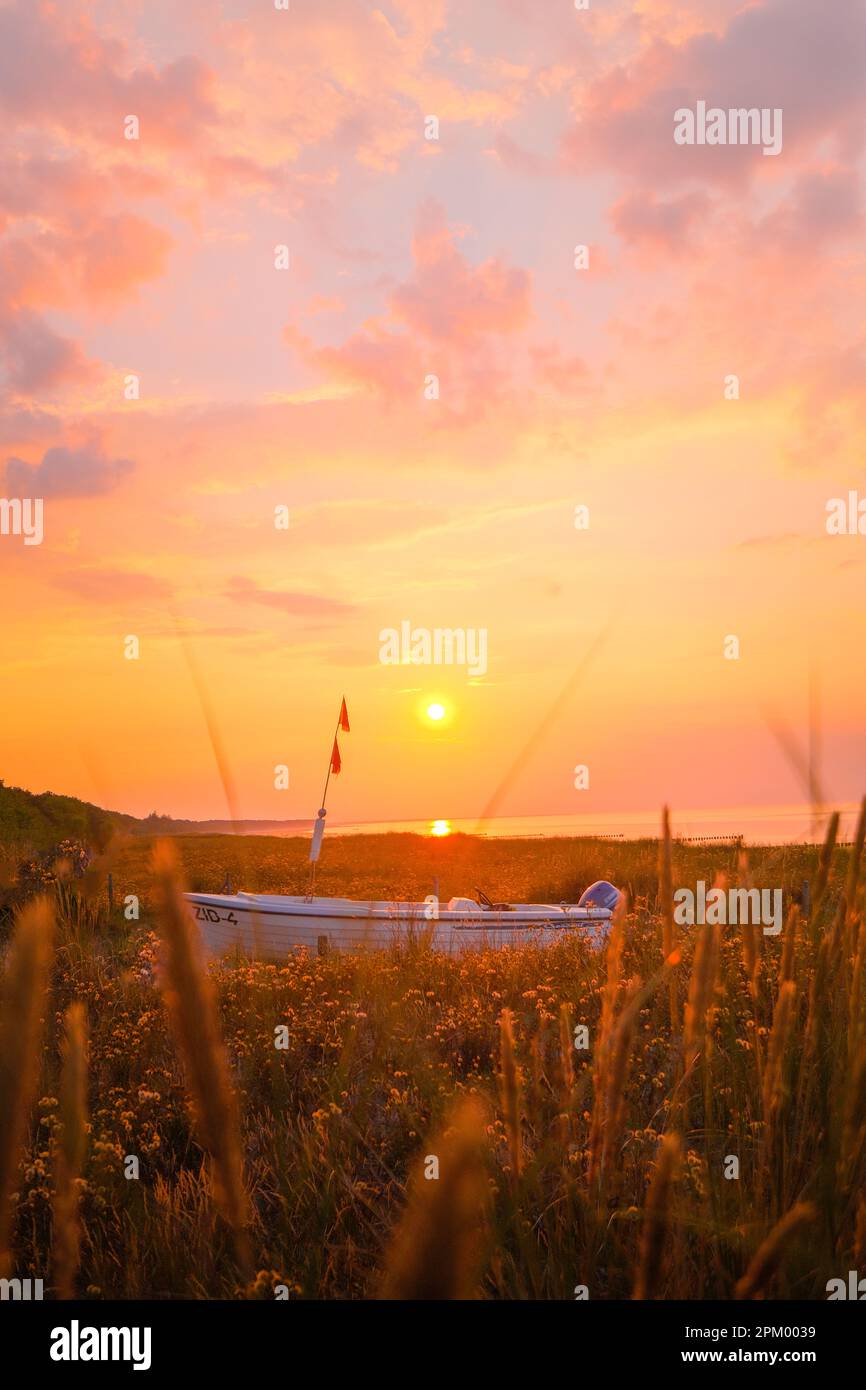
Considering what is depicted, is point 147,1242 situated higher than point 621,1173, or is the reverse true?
point 621,1173

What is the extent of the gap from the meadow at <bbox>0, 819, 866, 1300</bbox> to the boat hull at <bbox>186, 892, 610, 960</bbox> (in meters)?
3.02

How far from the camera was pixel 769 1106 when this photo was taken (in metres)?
1.75

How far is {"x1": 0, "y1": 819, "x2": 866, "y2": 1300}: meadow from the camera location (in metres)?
0.94

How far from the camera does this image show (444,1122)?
3.21m

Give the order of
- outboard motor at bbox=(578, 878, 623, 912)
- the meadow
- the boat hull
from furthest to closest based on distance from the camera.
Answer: outboard motor at bbox=(578, 878, 623, 912) → the boat hull → the meadow

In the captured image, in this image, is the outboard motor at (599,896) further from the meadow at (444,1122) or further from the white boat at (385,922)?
the meadow at (444,1122)

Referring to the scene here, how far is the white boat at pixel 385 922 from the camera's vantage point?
11.0 metres

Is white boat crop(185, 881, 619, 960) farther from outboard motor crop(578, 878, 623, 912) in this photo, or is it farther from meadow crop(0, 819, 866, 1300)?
meadow crop(0, 819, 866, 1300)

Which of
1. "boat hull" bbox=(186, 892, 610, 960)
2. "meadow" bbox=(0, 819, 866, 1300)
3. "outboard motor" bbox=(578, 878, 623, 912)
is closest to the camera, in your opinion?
"meadow" bbox=(0, 819, 866, 1300)

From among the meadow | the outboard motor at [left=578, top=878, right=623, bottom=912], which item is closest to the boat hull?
the outboard motor at [left=578, top=878, right=623, bottom=912]
